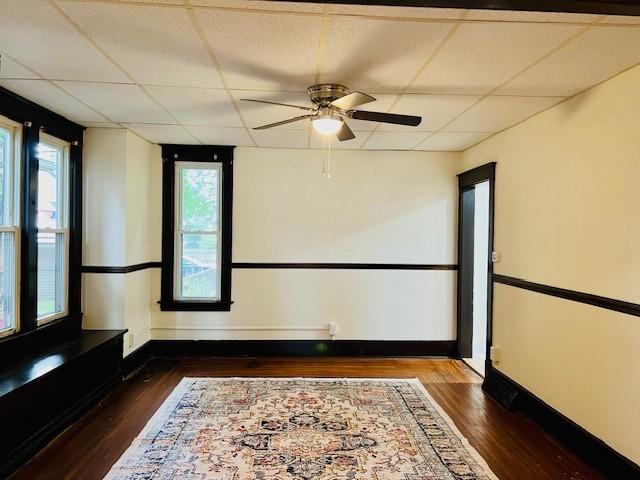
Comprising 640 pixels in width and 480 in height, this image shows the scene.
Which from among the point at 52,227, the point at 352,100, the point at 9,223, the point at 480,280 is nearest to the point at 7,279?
the point at 9,223

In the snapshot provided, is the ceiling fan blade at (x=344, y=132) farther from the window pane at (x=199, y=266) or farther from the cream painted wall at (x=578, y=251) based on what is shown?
the window pane at (x=199, y=266)

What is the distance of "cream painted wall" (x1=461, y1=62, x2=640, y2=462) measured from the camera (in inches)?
86.7

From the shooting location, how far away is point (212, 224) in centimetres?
442

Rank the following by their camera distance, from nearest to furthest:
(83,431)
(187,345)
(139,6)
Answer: (139,6)
(83,431)
(187,345)

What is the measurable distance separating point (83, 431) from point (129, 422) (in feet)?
0.96

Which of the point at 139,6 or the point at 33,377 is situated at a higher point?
the point at 139,6

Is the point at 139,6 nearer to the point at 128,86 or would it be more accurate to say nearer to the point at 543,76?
the point at 128,86

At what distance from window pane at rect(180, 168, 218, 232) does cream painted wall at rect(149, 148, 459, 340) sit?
0.26 m

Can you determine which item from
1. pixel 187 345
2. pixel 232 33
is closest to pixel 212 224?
pixel 187 345

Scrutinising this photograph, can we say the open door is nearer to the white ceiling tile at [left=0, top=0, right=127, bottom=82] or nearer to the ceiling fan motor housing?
the ceiling fan motor housing

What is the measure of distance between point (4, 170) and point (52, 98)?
0.62 meters

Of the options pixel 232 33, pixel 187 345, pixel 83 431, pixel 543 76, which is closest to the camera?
pixel 232 33

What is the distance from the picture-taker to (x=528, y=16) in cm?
169

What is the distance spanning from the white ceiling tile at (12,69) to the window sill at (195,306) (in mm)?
2596
